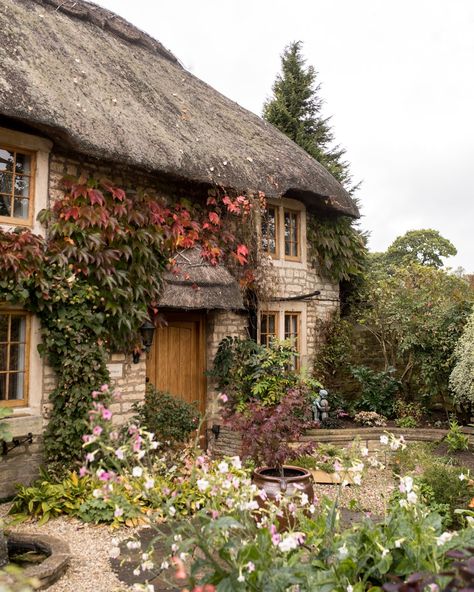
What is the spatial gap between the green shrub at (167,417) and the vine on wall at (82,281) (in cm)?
85

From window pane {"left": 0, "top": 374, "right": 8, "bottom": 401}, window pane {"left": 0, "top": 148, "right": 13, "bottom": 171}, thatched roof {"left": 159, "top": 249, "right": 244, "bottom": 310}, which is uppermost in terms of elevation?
window pane {"left": 0, "top": 148, "right": 13, "bottom": 171}

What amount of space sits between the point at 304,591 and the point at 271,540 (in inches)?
9.8

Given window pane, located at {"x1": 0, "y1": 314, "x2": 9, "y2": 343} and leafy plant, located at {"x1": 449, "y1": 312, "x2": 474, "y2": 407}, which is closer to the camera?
window pane, located at {"x1": 0, "y1": 314, "x2": 9, "y2": 343}

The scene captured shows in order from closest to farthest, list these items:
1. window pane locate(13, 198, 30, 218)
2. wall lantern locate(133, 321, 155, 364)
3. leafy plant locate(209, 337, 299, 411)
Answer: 1. window pane locate(13, 198, 30, 218)
2. wall lantern locate(133, 321, 155, 364)
3. leafy plant locate(209, 337, 299, 411)

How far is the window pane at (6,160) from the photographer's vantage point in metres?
6.29

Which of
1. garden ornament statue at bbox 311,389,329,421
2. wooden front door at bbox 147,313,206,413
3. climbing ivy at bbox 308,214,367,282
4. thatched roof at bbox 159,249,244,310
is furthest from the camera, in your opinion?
climbing ivy at bbox 308,214,367,282

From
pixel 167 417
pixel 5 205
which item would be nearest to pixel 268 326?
pixel 167 417

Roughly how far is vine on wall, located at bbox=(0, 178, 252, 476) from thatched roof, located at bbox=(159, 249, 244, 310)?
0.22m

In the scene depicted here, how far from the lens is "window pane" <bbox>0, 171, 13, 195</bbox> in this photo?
6297 mm

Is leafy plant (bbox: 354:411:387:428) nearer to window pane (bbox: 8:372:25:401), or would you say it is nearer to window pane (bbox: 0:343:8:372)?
window pane (bbox: 8:372:25:401)

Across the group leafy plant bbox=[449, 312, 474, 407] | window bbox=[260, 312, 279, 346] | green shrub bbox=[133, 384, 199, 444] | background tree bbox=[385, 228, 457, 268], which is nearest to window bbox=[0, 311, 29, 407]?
green shrub bbox=[133, 384, 199, 444]

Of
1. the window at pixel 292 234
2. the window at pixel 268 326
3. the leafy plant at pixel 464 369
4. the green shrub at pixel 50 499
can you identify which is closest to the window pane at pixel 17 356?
the green shrub at pixel 50 499

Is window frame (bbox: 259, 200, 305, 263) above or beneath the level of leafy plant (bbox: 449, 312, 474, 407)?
above

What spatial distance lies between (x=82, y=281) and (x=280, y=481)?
3438 millimetres
